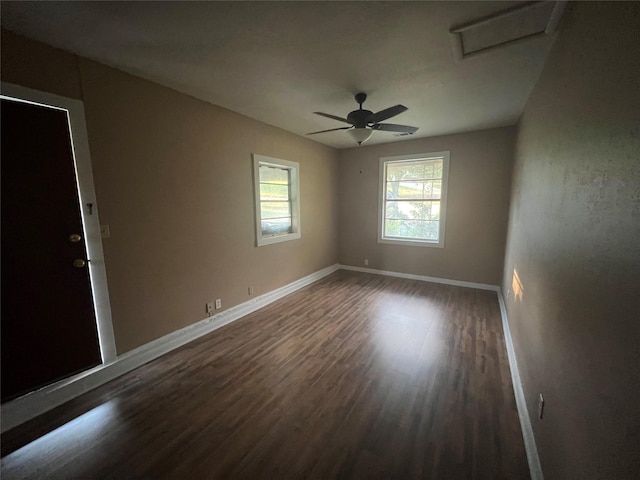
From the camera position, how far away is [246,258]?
11.5 ft

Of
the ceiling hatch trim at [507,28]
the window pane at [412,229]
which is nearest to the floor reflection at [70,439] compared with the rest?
the ceiling hatch trim at [507,28]

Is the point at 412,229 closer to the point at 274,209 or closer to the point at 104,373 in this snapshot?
the point at 274,209

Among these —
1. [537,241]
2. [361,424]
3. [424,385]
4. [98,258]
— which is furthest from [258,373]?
[537,241]

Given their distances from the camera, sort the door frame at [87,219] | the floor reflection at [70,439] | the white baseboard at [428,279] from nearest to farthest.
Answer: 1. the floor reflection at [70,439]
2. the door frame at [87,219]
3. the white baseboard at [428,279]

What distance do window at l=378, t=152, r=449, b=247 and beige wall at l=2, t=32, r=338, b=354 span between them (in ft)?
8.16

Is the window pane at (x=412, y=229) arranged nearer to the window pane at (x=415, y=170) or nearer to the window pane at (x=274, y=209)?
the window pane at (x=415, y=170)

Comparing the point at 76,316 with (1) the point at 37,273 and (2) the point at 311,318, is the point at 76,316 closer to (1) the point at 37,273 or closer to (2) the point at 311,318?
(1) the point at 37,273

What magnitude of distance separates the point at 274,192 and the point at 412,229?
110 inches

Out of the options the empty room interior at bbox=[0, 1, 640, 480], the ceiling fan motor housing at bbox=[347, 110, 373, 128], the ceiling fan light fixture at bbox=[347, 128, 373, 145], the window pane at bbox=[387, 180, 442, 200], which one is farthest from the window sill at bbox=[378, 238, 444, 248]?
the ceiling fan motor housing at bbox=[347, 110, 373, 128]

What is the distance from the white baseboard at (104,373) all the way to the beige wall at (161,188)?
0.10 m

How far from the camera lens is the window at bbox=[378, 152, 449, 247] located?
4.58 m

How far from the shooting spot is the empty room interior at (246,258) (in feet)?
3.50

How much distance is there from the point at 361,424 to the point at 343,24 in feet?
8.69

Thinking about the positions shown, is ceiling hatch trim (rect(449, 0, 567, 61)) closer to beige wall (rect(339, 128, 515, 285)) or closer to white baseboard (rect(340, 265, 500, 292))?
beige wall (rect(339, 128, 515, 285))
